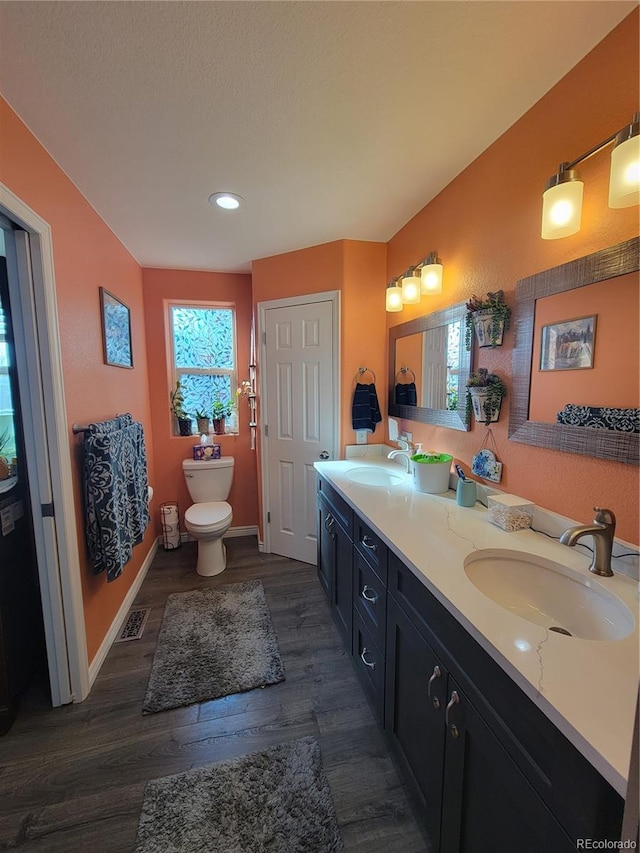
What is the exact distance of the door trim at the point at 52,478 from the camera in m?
1.37

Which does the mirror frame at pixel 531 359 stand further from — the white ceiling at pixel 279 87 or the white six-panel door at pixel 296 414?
the white six-panel door at pixel 296 414

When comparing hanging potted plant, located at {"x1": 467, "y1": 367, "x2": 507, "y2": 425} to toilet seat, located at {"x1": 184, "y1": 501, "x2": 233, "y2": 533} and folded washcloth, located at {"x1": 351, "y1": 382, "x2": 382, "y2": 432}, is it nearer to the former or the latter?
folded washcloth, located at {"x1": 351, "y1": 382, "x2": 382, "y2": 432}

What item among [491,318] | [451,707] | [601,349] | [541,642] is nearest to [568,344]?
[601,349]

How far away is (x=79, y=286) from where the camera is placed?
171 centimetres

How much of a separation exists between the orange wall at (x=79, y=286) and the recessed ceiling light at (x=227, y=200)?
2.15ft

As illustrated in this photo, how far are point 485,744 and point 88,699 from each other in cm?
173

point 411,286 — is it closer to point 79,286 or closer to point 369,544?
point 369,544

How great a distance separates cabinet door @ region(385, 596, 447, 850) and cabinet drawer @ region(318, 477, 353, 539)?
477mm

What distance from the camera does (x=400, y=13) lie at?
0.93 metres

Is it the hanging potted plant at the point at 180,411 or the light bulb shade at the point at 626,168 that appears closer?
the light bulb shade at the point at 626,168

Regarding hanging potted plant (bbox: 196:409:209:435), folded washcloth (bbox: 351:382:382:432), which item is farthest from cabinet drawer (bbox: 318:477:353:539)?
hanging potted plant (bbox: 196:409:209:435)

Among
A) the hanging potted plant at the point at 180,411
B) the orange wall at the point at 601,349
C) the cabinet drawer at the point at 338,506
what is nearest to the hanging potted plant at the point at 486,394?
the orange wall at the point at 601,349

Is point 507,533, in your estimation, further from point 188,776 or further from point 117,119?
point 117,119

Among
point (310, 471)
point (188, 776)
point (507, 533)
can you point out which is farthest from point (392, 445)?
point (188, 776)
